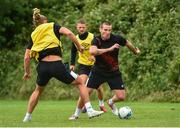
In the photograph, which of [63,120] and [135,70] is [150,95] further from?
[63,120]

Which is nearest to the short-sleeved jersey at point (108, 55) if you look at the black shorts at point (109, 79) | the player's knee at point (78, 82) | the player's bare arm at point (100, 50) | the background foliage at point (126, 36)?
the black shorts at point (109, 79)

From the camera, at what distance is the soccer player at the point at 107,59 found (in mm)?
14594

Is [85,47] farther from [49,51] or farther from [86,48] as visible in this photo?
[49,51]

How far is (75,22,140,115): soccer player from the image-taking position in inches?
575

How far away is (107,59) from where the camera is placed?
14844 mm

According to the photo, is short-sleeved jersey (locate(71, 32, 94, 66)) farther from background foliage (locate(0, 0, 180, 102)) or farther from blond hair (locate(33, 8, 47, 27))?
background foliage (locate(0, 0, 180, 102))

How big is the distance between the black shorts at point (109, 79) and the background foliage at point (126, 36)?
8.51m

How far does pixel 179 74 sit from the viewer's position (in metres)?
24.1

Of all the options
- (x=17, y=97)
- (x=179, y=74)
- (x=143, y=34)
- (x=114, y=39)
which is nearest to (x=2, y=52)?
(x=17, y=97)

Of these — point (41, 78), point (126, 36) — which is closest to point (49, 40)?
point (41, 78)

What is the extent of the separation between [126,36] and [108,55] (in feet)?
39.4

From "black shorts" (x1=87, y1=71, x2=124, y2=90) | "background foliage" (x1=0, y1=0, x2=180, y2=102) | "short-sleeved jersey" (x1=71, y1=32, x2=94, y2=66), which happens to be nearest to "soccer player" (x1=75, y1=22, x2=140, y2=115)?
"black shorts" (x1=87, y1=71, x2=124, y2=90)

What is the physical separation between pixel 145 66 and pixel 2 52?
22.8 feet

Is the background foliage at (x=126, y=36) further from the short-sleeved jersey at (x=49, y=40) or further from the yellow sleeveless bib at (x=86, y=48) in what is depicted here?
the short-sleeved jersey at (x=49, y=40)
